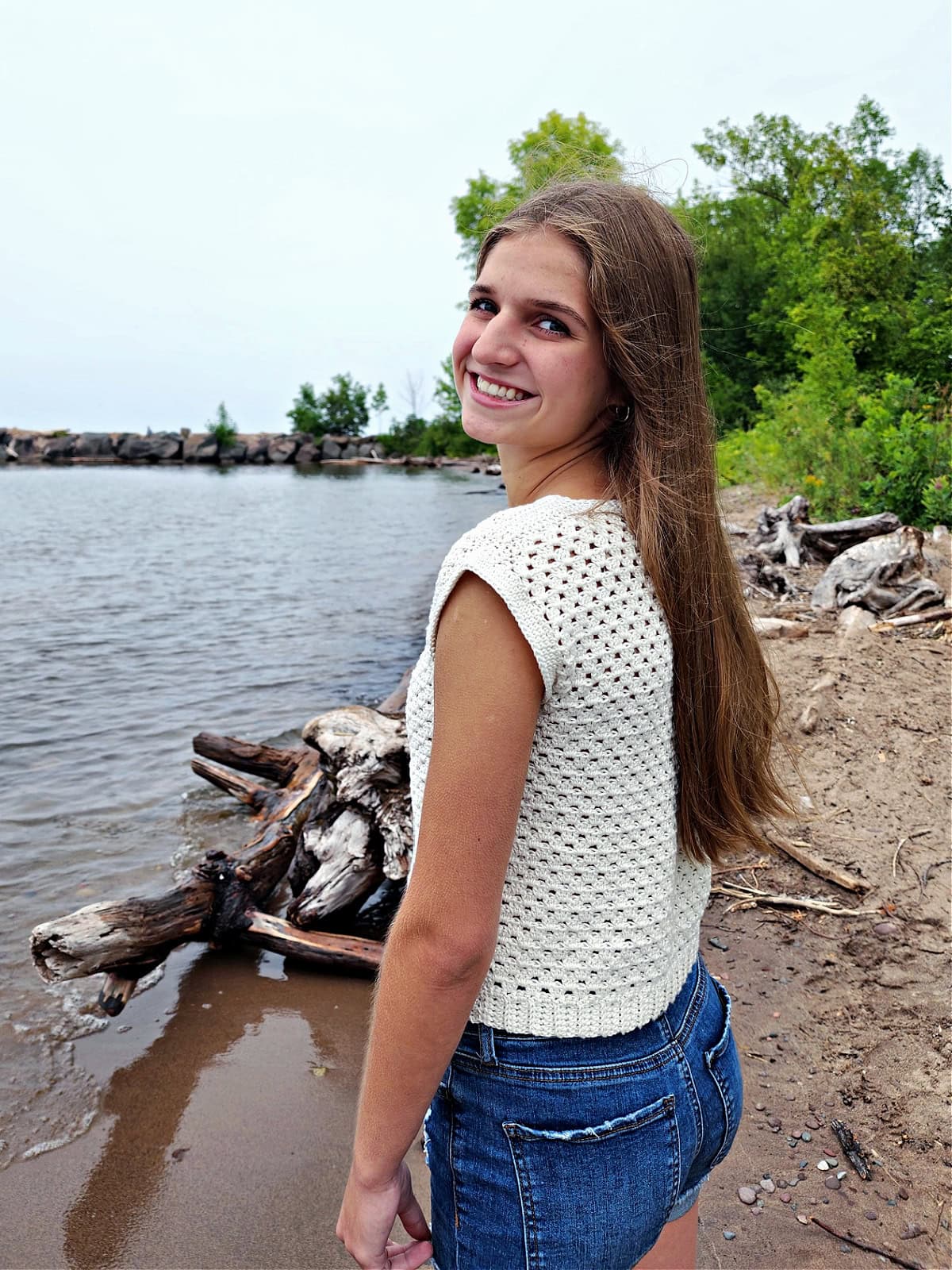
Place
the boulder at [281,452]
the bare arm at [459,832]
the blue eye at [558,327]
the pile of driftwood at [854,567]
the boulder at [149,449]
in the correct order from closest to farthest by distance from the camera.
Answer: the bare arm at [459,832] → the blue eye at [558,327] → the pile of driftwood at [854,567] → the boulder at [149,449] → the boulder at [281,452]

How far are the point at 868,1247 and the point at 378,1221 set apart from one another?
1686mm

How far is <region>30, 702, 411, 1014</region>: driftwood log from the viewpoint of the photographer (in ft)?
11.5

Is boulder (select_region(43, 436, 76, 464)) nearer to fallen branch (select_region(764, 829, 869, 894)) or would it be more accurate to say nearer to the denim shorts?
fallen branch (select_region(764, 829, 869, 894))

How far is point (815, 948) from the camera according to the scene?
3.40 m

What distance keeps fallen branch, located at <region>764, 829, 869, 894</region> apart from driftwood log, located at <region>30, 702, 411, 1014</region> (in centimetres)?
163

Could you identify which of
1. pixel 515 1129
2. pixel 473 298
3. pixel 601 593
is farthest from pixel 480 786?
pixel 473 298

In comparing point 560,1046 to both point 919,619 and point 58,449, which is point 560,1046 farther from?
point 58,449

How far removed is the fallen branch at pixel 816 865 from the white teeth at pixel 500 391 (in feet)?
9.02

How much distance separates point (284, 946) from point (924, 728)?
3.39 m

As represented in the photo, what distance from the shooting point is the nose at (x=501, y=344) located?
131 centimetres

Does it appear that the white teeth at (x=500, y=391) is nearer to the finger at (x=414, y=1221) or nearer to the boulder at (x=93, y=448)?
the finger at (x=414, y=1221)

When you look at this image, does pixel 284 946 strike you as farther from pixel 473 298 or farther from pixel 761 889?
pixel 473 298

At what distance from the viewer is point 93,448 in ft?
206

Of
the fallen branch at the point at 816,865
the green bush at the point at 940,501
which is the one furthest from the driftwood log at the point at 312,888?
the green bush at the point at 940,501
